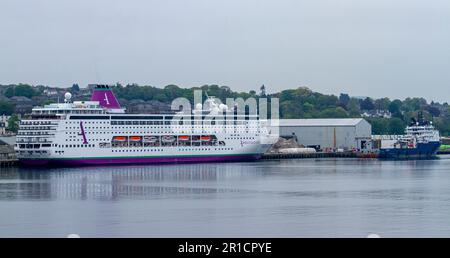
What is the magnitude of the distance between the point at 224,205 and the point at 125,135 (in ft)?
101

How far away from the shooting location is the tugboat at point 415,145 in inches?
2771

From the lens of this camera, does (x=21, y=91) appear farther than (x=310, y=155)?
Yes

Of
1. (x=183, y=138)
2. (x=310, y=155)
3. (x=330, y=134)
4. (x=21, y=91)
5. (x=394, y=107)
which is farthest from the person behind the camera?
(x=394, y=107)

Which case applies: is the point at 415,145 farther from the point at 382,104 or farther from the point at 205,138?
the point at 382,104

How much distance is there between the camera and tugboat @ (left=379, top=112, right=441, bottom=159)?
70.4 meters

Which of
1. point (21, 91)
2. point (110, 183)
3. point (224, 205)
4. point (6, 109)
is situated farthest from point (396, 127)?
point (224, 205)

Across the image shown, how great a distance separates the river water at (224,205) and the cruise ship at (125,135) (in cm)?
996

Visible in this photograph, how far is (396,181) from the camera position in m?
38.8

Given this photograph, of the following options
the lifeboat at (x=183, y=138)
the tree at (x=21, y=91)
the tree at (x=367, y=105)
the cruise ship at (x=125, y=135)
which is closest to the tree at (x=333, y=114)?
the tree at (x=367, y=105)

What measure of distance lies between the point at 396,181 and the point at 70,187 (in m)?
13.6

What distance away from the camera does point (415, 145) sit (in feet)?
233

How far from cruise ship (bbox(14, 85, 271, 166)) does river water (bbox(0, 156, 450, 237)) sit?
996cm
